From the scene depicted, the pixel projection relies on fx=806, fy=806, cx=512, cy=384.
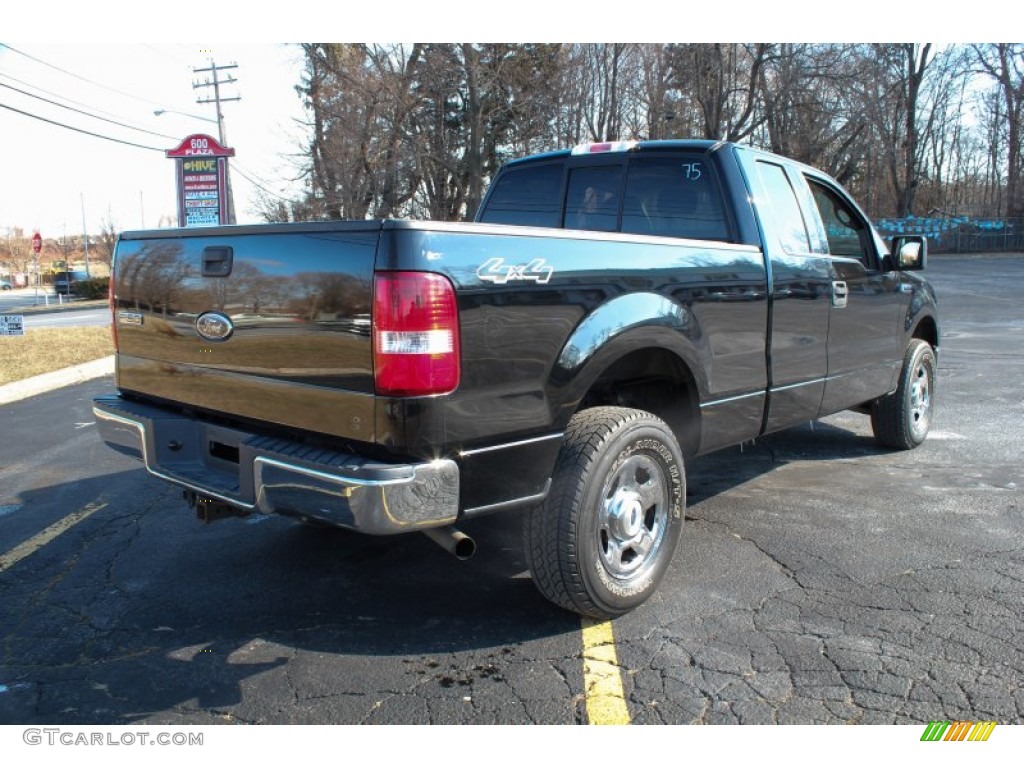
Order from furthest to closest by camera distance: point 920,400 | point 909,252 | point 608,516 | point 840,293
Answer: point 920,400 < point 909,252 < point 840,293 < point 608,516

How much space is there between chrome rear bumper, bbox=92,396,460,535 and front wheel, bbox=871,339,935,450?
446cm

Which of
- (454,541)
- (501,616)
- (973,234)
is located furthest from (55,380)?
(973,234)

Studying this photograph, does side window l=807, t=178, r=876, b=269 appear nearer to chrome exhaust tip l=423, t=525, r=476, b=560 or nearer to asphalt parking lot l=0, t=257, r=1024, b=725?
asphalt parking lot l=0, t=257, r=1024, b=725

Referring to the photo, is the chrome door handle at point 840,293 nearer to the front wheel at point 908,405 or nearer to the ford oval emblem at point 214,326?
the front wheel at point 908,405

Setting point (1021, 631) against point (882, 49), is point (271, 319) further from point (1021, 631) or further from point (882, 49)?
point (882, 49)

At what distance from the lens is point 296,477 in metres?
2.77

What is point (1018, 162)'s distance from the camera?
47562 mm

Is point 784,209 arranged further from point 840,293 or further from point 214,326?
point 214,326

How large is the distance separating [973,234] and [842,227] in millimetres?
45851

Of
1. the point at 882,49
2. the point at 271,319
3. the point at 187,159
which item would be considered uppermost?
the point at 882,49

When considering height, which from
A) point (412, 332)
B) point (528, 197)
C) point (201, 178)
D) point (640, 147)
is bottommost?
point (412, 332)

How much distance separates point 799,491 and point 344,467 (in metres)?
3.51

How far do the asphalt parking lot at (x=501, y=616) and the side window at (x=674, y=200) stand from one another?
5.47 feet
